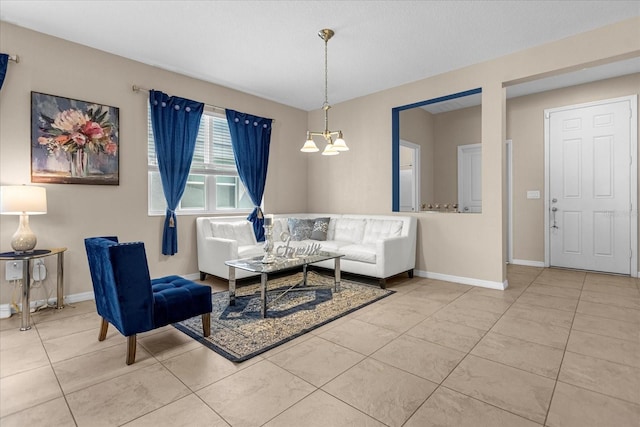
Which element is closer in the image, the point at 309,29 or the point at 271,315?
the point at 271,315

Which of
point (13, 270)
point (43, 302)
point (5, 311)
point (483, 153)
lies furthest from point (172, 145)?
point (483, 153)

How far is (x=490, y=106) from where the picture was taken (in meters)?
4.02

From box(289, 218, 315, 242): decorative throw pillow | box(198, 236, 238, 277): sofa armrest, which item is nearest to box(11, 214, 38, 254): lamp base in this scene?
box(198, 236, 238, 277): sofa armrest

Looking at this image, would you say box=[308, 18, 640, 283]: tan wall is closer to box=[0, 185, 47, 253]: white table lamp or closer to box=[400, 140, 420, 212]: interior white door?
box=[400, 140, 420, 212]: interior white door

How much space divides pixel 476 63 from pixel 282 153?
3253 mm

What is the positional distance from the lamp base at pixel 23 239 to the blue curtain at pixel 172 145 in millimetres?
1342

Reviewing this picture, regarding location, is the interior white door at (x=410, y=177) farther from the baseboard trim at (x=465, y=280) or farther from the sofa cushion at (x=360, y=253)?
the sofa cushion at (x=360, y=253)

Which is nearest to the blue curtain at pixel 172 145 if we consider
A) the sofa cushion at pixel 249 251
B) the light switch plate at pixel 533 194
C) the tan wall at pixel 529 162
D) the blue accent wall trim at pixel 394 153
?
the sofa cushion at pixel 249 251

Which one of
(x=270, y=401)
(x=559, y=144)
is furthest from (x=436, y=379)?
(x=559, y=144)

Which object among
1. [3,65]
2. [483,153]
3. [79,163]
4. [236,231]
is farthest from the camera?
[236,231]

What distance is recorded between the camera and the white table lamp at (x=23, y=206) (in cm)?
282

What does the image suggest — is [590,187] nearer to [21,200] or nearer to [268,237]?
[268,237]

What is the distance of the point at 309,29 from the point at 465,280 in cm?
359

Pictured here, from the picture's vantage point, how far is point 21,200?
9.41ft
